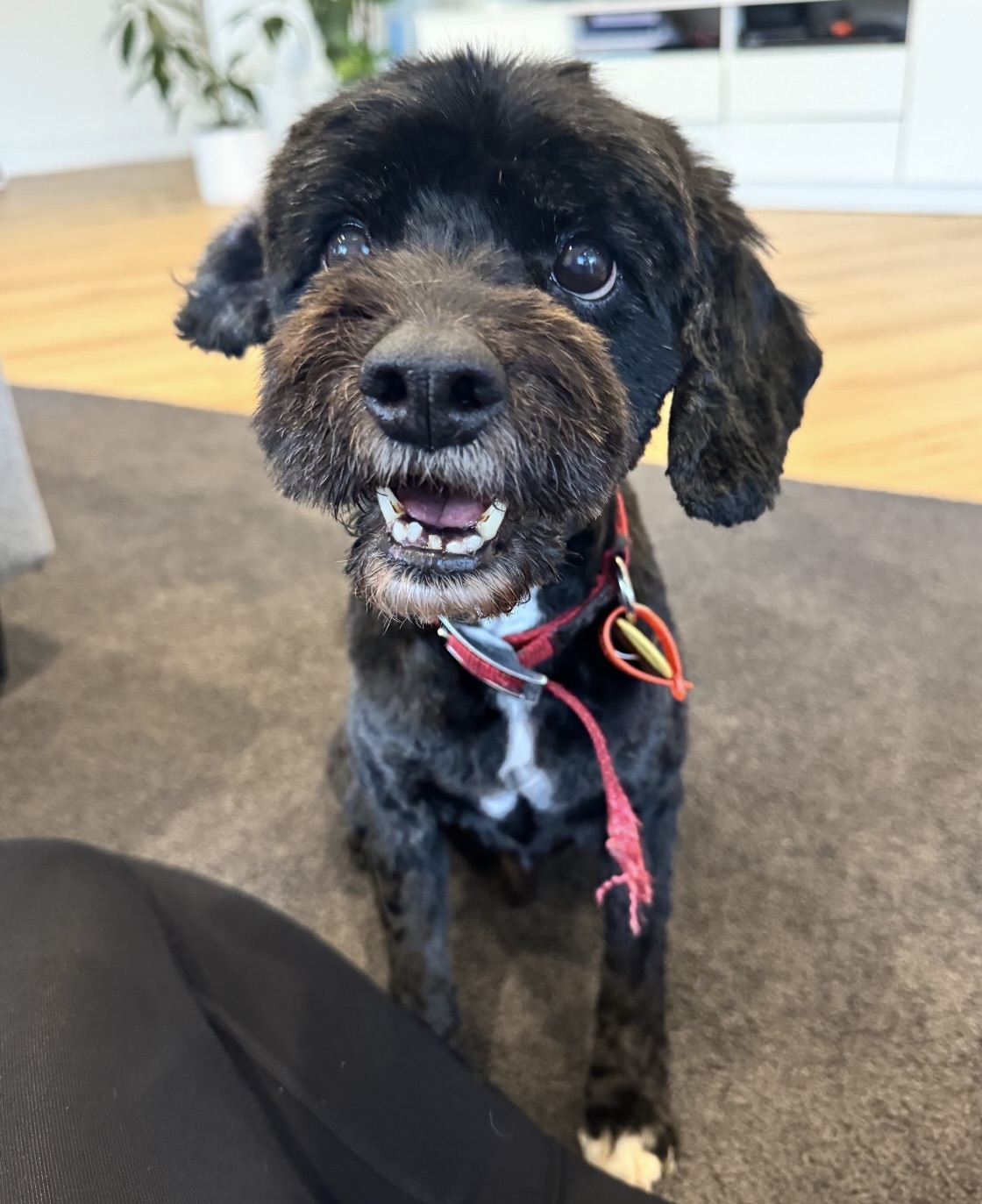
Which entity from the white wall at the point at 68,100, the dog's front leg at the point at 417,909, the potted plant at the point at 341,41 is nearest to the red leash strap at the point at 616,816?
Result: the dog's front leg at the point at 417,909

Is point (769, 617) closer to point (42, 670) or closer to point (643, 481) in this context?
point (643, 481)

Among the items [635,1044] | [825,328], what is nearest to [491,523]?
[635,1044]

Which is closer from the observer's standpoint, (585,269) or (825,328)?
(585,269)

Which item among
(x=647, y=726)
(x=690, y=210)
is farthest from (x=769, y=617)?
(x=690, y=210)

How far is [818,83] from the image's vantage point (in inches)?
159

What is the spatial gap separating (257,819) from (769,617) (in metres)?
0.95

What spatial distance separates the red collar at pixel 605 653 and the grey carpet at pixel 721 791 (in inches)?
10.5

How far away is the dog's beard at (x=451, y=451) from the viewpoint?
0.73m

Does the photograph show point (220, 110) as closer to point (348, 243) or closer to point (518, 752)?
point (348, 243)

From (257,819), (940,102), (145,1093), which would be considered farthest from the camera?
(940,102)

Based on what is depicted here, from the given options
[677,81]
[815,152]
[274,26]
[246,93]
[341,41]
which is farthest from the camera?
[246,93]

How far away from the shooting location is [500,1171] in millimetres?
823

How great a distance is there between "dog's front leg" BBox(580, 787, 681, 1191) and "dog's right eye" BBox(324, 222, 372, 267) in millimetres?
634

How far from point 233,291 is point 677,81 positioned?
3.97m
